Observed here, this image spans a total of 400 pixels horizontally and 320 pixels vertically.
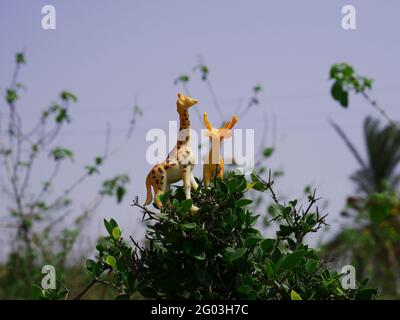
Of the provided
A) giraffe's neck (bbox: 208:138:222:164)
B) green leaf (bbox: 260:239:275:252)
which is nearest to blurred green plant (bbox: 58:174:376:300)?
green leaf (bbox: 260:239:275:252)

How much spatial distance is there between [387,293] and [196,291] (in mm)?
8391

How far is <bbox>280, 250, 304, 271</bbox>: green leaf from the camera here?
209cm

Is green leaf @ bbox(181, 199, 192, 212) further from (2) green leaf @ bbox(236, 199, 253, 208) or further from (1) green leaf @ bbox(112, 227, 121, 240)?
(1) green leaf @ bbox(112, 227, 121, 240)

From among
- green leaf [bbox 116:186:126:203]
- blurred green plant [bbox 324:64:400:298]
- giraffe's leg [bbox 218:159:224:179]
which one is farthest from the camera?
blurred green plant [bbox 324:64:400:298]

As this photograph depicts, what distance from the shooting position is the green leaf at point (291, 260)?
2.09 metres

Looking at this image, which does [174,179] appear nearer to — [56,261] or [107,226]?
[107,226]

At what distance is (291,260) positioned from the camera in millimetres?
2096

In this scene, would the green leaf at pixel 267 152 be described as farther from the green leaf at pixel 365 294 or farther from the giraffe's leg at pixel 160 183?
the green leaf at pixel 365 294

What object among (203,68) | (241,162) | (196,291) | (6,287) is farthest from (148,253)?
(6,287)

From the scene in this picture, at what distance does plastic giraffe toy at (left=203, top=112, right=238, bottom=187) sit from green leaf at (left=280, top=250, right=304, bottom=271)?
454 mm

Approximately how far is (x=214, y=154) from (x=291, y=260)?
58 cm

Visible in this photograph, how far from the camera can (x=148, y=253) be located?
2260mm

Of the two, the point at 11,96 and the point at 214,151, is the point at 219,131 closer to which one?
the point at 214,151

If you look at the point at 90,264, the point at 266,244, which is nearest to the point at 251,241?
the point at 266,244
